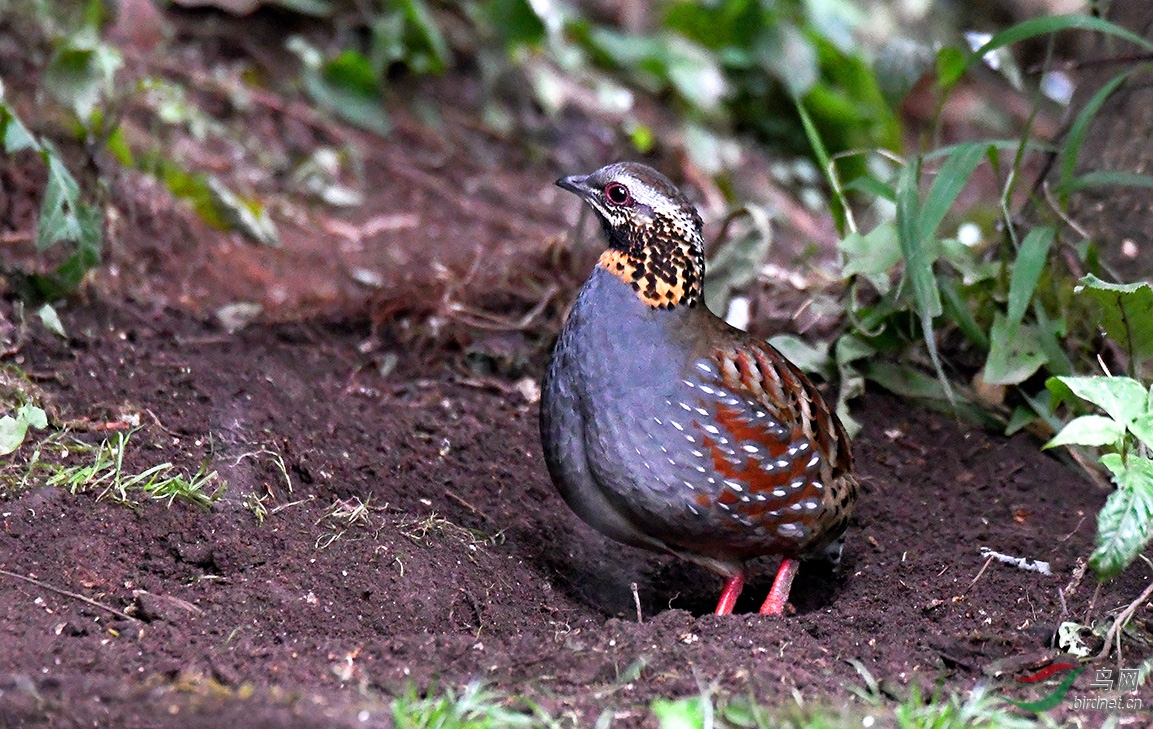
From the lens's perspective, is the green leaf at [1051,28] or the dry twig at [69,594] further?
the green leaf at [1051,28]

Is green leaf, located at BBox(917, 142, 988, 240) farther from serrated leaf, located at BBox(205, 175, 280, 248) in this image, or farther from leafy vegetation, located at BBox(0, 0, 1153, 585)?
serrated leaf, located at BBox(205, 175, 280, 248)

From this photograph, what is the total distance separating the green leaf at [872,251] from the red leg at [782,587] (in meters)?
1.12

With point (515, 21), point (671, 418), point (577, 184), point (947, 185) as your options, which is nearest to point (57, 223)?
point (577, 184)

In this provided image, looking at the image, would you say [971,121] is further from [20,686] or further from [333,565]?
[20,686]

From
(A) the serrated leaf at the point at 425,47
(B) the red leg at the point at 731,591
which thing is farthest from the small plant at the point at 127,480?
(A) the serrated leaf at the point at 425,47

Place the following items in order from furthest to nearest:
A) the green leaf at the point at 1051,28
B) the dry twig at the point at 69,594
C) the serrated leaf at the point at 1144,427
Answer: the green leaf at the point at 1051,28, the dry twig at the point at 69,594, the serrated leaf at the point at 1144,427

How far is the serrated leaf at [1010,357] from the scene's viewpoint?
4.71 meters

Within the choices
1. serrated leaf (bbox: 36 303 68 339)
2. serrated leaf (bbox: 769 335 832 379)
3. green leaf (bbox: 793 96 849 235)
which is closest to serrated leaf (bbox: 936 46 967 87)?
green leaf (bbox: 793 96 849 235)

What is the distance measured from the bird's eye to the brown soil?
3.73ft

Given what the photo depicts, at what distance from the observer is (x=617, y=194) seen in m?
4.19

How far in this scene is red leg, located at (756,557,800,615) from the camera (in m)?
4.36

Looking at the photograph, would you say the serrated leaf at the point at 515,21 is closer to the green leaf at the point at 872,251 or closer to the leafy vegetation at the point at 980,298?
the leafy vegetation at the point at 980,298

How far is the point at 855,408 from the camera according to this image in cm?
518

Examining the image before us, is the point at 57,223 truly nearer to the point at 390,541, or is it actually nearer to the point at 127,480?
the point at 127,480
